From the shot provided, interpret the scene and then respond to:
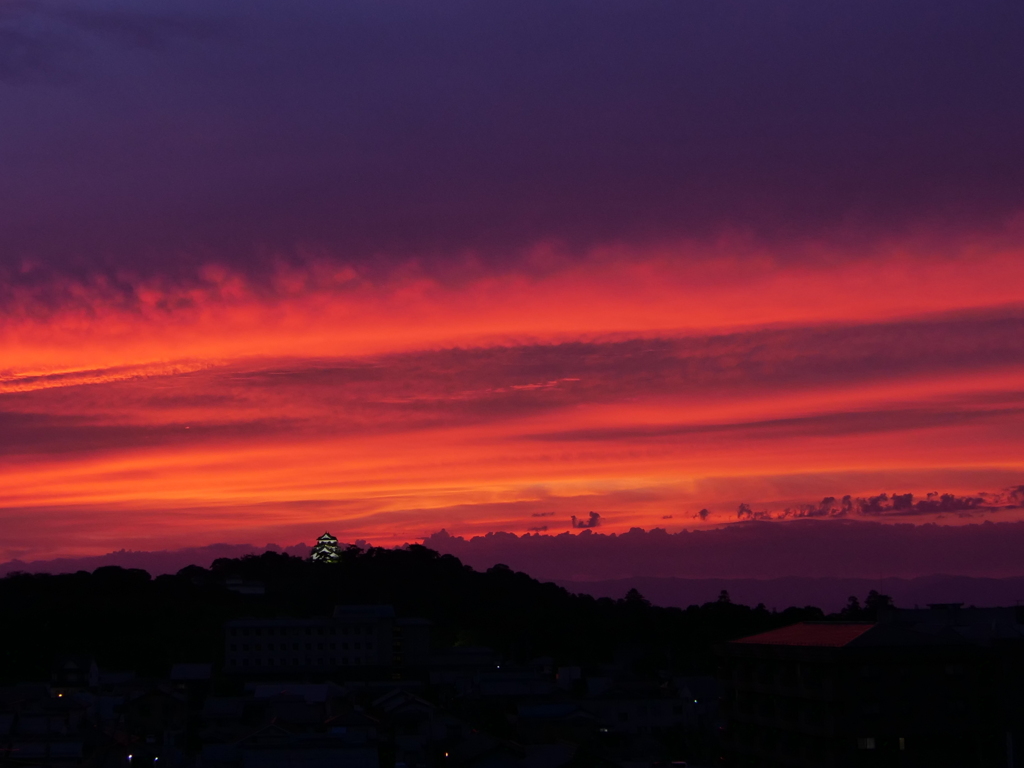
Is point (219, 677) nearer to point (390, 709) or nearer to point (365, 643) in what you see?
point (365, 643)

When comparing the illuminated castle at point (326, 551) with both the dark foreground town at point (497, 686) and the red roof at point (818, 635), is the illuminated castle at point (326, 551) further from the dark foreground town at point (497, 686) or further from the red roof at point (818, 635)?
the red roof at point (818, 635)

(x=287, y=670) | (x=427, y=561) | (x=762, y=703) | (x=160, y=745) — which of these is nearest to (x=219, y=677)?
(x=287, y=670)

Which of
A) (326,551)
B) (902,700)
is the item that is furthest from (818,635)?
(326,551)

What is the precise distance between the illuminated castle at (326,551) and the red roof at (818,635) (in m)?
131

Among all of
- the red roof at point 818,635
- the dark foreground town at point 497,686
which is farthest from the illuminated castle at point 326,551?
the red roof at point 818,635

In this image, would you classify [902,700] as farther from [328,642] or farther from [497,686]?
[328,642]

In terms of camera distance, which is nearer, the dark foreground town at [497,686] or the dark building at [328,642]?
the dark foreground town at [497,686]

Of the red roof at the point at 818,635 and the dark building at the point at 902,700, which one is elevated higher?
the red roof at the point at 818,635

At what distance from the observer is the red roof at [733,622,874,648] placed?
4103cm

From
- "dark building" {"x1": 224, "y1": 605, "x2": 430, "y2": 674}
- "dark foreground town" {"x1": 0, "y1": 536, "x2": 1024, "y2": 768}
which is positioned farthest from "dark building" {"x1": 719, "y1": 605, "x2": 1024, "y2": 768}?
"dark building" {"x1": 224, "y1": 605, "x2": 430, "y2": 674}

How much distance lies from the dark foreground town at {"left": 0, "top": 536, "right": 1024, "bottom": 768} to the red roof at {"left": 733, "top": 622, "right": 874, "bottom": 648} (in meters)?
0.17

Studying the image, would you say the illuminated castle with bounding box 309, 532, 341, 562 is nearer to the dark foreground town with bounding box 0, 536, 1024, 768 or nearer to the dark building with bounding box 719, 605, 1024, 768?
the dark foreground town with bounding box 0, 536, 1024, 768

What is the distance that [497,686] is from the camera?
67.8 m

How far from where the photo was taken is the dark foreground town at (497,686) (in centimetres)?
3959
